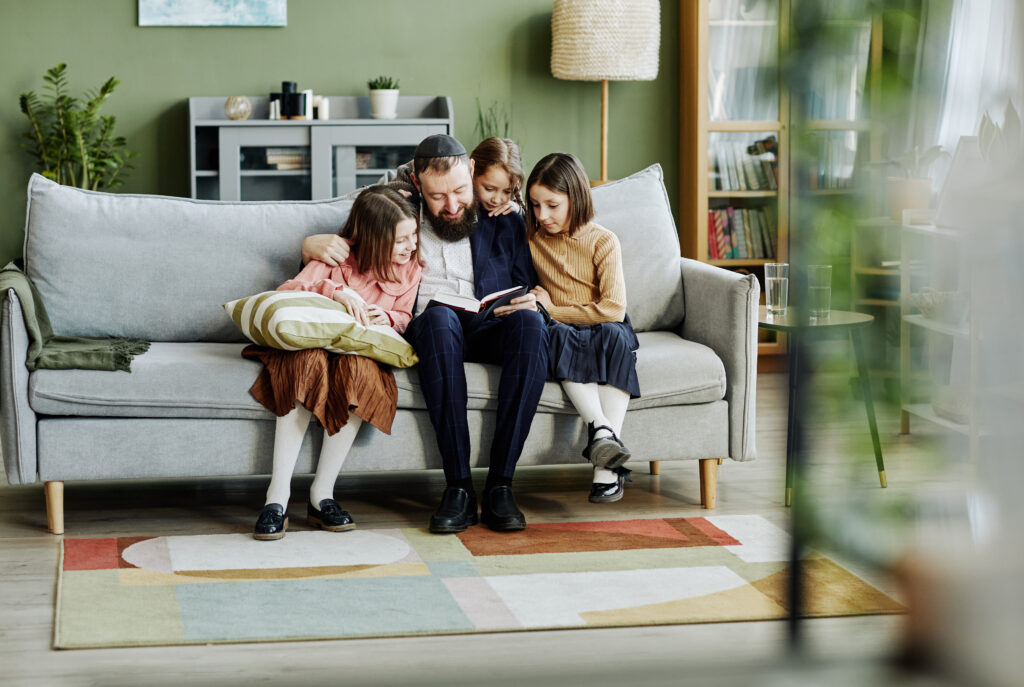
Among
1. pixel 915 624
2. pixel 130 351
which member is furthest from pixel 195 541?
pixel 915 624

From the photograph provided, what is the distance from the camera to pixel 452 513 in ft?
8.05

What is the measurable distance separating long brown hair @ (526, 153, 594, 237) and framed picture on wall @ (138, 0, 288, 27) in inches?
102

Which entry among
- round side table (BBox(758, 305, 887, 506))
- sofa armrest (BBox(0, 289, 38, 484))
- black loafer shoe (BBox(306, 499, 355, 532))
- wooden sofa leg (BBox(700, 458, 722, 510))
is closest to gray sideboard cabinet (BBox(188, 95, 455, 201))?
sofa armrest (BBox(0, 289, 38, 484))

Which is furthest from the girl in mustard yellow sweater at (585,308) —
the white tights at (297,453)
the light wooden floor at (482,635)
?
the white tights at (297,453)

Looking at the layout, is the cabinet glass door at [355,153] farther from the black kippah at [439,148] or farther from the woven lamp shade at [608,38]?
the black kippah at [439,148]

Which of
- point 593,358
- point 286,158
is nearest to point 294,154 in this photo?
point 286,158

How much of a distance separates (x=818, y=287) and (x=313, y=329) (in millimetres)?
2214

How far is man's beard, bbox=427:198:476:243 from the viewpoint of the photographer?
2.71m

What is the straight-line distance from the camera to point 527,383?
247 centimetres

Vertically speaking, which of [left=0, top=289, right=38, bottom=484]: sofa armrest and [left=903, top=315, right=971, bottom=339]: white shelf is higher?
[left=903, top=315, right=971, bottom=339]: white shelf

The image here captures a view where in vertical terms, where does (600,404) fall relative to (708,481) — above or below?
above

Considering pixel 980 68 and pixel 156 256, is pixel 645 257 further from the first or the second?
pixel 980 68

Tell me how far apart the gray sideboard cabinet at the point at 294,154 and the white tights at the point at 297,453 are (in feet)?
6.96

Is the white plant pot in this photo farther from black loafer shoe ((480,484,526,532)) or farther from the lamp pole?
black loafer shoe ((480,484,526,532))
